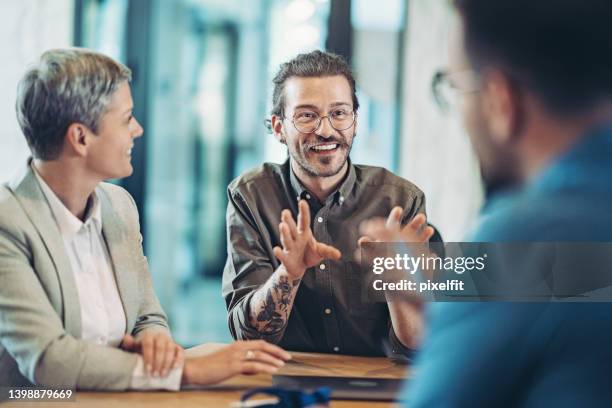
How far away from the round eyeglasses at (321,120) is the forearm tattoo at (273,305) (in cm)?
38

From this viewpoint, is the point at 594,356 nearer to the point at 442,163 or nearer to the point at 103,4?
the point at 442,163

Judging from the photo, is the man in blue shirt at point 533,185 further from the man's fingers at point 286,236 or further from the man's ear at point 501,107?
the man's fingers at point 286,236

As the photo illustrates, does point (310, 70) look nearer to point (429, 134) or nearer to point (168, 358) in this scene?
point (168, 358)

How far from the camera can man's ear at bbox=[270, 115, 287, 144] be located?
1.95 m

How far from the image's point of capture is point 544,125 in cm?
82

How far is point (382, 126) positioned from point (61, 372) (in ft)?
7.64

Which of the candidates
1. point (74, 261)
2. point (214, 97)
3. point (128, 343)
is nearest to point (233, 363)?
point (128, 343)

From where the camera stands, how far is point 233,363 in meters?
1.43

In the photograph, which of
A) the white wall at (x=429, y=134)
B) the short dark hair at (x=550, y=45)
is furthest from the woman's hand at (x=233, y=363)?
the white wall at (x=429, y=134)

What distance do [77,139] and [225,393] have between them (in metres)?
0.53

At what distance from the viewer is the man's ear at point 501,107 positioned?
83cm

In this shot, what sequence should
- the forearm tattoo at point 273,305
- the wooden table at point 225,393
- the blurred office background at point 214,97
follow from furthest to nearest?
the blurred office background at point 214,97 < the forearm tattoo at point 273,305 < the wooden table at point 225,393

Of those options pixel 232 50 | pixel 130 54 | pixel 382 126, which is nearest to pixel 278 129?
pixel 382 126

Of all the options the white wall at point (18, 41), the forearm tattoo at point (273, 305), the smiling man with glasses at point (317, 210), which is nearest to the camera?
the forearm tattoo at point (273, 305)
